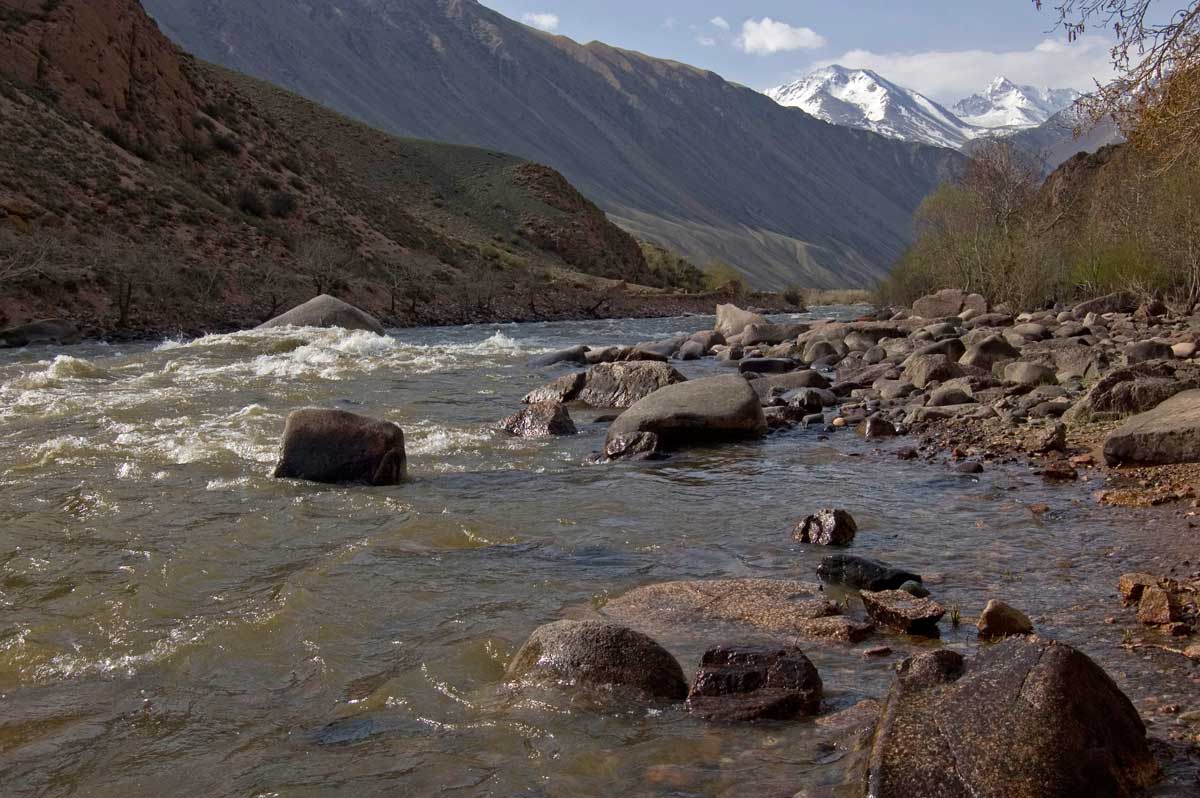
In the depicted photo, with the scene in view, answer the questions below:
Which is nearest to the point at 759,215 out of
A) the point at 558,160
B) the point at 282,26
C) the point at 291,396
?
the point at 558,160

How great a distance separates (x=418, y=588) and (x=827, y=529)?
3.03m

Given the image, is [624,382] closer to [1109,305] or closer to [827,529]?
[827,529]

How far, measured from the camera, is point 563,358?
72.4ft

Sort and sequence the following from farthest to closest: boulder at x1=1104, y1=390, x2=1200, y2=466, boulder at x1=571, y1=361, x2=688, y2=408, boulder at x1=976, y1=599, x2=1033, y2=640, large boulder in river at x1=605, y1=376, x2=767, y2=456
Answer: boulder at x1=571, y1=361, x2=688, y2=408, large boulder in river at x1=605, y1=376, x2=767, y2=456, boulder at x1=1104, y1=390, x2=1200, y2=466, boulder at x1=976, y1=599, x2=1033, y2=640

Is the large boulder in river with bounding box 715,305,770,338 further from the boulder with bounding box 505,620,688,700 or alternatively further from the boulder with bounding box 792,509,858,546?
the boulder with bounding box 505,620,688,700

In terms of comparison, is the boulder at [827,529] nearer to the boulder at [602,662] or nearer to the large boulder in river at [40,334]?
the boulder at [602,662]

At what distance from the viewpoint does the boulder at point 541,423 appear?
12.1m

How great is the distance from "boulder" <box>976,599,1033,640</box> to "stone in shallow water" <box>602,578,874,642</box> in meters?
0.58

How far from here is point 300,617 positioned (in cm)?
557

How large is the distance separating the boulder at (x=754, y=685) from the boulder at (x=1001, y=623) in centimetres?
113

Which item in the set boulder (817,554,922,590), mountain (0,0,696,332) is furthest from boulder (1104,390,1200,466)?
mountain (0,0,696,332)

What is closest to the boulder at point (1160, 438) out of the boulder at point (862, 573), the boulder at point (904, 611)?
the boulder at point (862, 573)

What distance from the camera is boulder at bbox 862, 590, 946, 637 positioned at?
5.19 m

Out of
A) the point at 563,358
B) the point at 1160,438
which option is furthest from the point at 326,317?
the point at 1160,438
